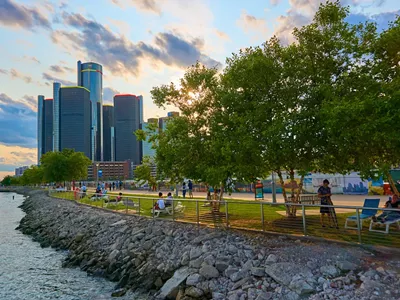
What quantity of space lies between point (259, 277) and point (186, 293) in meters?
2.09

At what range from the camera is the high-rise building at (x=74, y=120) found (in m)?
185

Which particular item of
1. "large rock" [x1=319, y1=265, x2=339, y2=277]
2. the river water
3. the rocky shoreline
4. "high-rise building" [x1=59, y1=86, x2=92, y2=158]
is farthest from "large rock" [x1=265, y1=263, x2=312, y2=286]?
"high-rise building" [x1=59, y1=86, x2=92, y2=158]

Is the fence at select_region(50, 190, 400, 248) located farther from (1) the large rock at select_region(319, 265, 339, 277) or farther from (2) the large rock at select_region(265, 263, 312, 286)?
(2) the large rock at select_region(265, 263, 312, 286)

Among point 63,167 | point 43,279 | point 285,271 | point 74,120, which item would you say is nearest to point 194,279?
point 285,271

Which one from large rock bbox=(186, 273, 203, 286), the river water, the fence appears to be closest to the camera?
the fence

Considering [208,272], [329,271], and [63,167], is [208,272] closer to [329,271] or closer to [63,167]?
[329,271]

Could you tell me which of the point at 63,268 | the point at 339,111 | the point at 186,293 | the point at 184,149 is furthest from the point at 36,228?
the point at 339,111

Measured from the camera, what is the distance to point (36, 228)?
26.9m

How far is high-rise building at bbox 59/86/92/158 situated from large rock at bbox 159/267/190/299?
186m

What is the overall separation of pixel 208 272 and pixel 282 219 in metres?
3.36

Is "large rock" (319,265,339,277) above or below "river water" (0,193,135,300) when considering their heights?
above

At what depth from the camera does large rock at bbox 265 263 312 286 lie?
768 centimetres

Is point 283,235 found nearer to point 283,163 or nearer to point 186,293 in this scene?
point 283,163

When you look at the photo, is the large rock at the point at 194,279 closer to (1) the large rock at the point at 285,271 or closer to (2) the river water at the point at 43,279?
(1) the large rock at the point at 285,271
